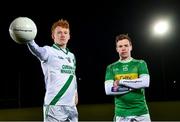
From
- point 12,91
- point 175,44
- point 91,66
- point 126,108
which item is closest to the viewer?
point 126,108

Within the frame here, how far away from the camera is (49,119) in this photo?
3.93 m

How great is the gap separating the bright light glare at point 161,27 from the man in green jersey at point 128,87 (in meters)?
5.21

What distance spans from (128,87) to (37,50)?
1310 millimetres

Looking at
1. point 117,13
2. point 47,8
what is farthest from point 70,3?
point 117,13

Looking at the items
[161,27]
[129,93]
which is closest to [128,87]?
[129,93]

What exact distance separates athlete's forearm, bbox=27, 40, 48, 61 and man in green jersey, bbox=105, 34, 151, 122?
3.30 feet

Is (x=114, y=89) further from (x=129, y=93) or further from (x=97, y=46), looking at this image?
(x=97, y=46)

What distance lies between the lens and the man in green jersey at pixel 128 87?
418cm

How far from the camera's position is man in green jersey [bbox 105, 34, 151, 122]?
4.18m

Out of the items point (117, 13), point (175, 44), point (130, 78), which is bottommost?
point (130, 78)

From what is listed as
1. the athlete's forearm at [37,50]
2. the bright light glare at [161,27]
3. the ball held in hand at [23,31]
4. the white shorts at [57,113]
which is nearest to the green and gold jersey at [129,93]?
the white shorts at [57,113]

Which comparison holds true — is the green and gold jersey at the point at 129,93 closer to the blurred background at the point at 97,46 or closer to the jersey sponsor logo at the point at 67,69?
the jersey sponsor logo at the point at 67,69

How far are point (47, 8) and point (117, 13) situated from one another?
7.32 feet

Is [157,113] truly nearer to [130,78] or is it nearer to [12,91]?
[130,78]
